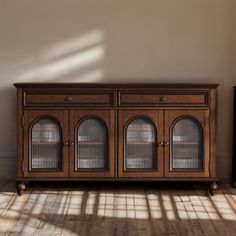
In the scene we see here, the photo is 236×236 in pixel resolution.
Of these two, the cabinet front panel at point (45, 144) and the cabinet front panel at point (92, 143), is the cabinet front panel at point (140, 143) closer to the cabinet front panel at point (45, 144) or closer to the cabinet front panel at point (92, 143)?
the cabinet front panel at point (92, 143)

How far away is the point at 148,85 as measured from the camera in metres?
3.37

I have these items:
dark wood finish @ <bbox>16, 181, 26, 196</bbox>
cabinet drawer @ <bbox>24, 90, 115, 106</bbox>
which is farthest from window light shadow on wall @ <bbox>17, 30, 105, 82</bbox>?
dark wood finish @ <bbox>16, 181, 26, 196</bbox>

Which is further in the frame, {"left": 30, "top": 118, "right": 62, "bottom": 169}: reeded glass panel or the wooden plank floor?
{"left": 30, "top": 118, "right": 62, "bottom": 169}: reeded glass panel

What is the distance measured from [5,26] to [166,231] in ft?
7.08

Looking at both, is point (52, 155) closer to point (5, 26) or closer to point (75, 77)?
point (75, 77)

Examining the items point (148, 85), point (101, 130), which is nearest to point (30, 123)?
point (101, 130)

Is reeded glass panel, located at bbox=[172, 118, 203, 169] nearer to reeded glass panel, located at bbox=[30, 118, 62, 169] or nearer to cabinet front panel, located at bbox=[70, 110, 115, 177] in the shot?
cabinet front panel, located at bbox=[70, 110, 115, 177]

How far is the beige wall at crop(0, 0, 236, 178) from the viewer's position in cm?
375

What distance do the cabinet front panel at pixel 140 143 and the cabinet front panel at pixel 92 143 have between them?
0.08 m

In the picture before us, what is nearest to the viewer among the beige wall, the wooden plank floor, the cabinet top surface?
the wooden plank floor

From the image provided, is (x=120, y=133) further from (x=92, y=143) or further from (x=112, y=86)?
(x=112, y=86)

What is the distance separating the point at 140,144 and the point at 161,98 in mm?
368

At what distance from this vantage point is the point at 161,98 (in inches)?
133

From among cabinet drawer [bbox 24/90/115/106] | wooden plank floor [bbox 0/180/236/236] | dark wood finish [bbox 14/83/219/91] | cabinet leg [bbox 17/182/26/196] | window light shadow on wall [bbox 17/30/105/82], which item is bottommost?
wooden plank floor [bbox 0/180/236/236]
